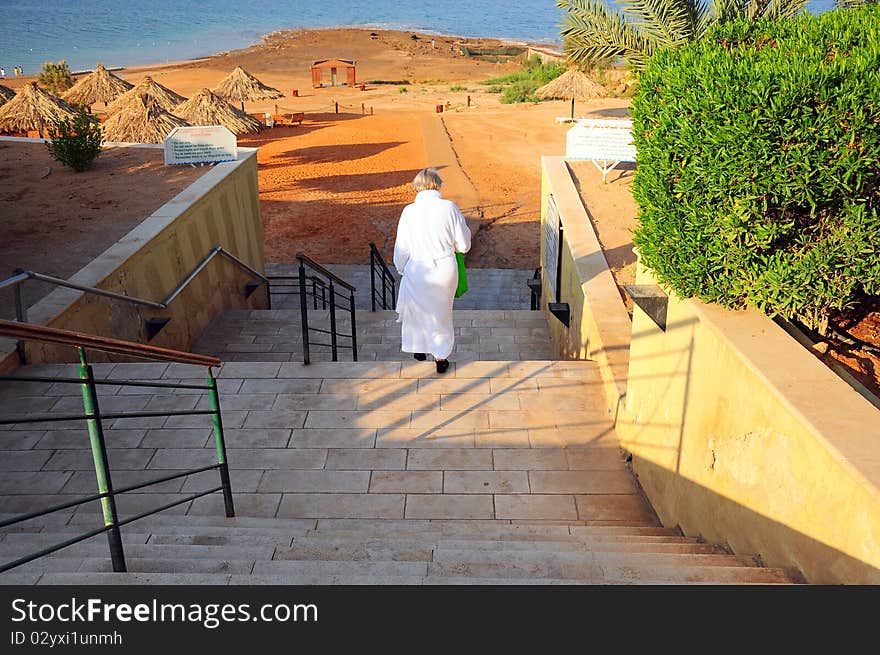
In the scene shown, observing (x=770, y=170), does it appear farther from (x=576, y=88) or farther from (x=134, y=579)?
(x=576, y=88)

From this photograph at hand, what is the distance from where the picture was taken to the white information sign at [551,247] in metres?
9.00

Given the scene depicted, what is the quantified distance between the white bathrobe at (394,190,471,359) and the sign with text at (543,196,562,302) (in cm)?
288

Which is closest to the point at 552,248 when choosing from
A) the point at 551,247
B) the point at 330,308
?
the point at 551,247

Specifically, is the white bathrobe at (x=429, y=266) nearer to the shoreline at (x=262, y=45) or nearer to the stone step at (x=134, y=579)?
the stone step at (x=134, y=579)

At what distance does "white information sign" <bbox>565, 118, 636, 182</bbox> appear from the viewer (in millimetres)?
11250

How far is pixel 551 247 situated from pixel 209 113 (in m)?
15.5

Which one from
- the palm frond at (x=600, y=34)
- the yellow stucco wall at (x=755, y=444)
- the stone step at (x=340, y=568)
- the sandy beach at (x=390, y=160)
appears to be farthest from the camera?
the sandy beach at (x=390, y=160)

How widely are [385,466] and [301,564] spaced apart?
71.4 inches

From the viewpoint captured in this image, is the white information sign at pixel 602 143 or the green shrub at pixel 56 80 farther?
the green shrub at pixel 56 80

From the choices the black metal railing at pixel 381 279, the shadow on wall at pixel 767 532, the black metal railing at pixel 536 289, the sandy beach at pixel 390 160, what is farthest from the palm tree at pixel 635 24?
the shadow on wall at pixel 767 532

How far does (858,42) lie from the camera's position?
371 centimetres

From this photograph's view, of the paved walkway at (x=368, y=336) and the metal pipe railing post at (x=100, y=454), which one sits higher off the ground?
the metal pipe railing post at (x=100, y=454)

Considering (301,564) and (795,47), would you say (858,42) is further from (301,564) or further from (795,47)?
(301,564)

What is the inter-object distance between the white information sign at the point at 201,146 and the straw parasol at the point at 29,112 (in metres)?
10.7
